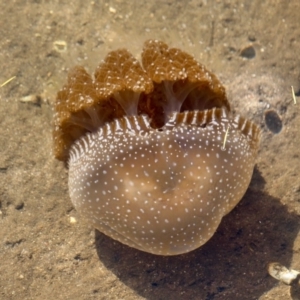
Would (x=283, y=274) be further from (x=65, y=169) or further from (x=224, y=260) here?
(x=65, y=169)

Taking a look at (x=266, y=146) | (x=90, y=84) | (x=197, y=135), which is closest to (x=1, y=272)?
(x=90, y=84)

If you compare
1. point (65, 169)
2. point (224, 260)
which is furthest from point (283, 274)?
point (65, 169)

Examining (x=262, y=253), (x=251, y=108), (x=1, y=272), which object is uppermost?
(x=251, y=108)

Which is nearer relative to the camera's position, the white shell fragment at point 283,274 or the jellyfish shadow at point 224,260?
the white shell fragment at point 283,274

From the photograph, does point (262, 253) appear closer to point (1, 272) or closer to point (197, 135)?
point (197, 135)

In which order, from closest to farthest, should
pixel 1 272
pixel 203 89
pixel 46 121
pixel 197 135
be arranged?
1. pixel 197 135
2. pixel 203 89
3. pixel 1 272
4. pixel 46 121
